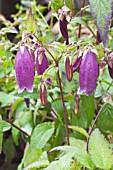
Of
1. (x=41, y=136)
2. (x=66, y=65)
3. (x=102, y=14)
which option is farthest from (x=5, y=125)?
(x=102, y=14)

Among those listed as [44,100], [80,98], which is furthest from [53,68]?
[80,98]

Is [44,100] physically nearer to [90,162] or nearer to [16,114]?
[90,162]

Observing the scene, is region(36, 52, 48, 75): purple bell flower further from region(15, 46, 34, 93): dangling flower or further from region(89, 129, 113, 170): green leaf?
region(89, 129, 113, 170): green leaf

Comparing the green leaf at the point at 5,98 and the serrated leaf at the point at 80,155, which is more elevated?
the green leaf at the point at 5,98

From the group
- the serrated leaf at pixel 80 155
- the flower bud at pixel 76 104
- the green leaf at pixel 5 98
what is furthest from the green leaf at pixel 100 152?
the green leaf at pixel 5 98

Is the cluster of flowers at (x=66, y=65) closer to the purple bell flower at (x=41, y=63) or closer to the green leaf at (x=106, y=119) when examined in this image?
the purple bell flower at (x=41, y=63)

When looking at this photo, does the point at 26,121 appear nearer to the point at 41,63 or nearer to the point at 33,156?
the point at 33,156

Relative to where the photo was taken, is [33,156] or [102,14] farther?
[33,156]
